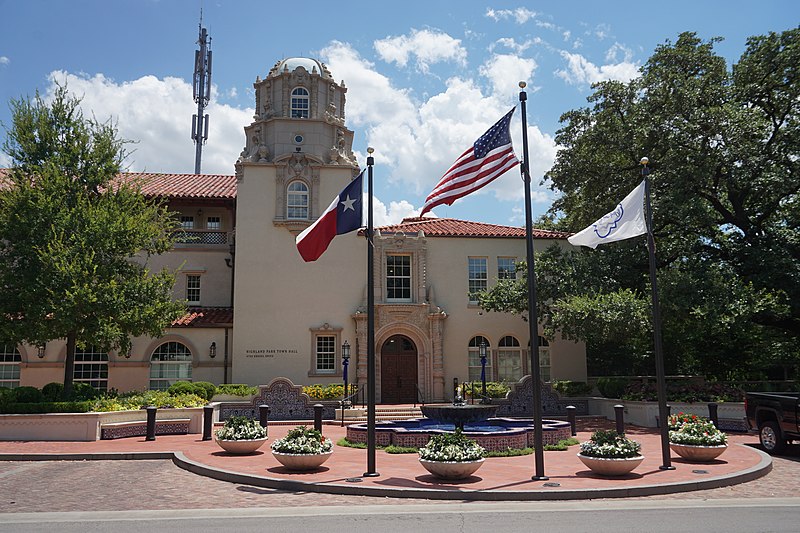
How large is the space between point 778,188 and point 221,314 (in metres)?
23.7

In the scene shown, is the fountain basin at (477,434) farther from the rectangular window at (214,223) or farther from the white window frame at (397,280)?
the rectangular window at (214,223)

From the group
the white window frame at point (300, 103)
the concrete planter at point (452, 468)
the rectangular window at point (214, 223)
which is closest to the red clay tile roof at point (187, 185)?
the rectangular window at point (214, 223)

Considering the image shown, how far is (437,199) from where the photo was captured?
13805 mm

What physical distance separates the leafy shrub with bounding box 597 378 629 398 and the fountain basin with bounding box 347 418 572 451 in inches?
334

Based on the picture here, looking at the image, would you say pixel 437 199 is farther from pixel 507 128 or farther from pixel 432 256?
pixel 432 256

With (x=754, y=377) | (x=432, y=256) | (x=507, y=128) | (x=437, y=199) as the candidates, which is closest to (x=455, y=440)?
(x=437, y=199)

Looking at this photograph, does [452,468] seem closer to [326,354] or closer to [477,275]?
[326,354]

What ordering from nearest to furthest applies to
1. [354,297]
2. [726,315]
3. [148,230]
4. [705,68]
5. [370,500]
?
[370,500]
[726,315]
[148,230]
[705,68]
[354,297]

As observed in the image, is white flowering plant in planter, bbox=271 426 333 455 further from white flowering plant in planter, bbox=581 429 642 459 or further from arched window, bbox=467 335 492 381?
arched window, bbox=467 335 492 381

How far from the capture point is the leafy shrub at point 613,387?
2738cm

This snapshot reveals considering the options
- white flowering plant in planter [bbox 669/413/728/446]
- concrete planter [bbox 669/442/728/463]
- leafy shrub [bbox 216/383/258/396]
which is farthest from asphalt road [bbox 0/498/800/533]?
leafy shrub [bbox 216/383/258/396]

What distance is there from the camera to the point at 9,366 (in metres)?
28.1

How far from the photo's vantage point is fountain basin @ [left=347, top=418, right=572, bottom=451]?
56.4 feet

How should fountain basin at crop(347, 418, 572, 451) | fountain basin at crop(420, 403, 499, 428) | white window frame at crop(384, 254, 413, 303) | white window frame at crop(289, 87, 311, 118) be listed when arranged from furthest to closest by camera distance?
white window frame at crop(289, 87, 311, 118)
white window frame at crop(384, 254, 413, 303)
fountain basin at crop(420, 403, 499, 428)
fountain basin at crop(347, 418, 572, 451)
